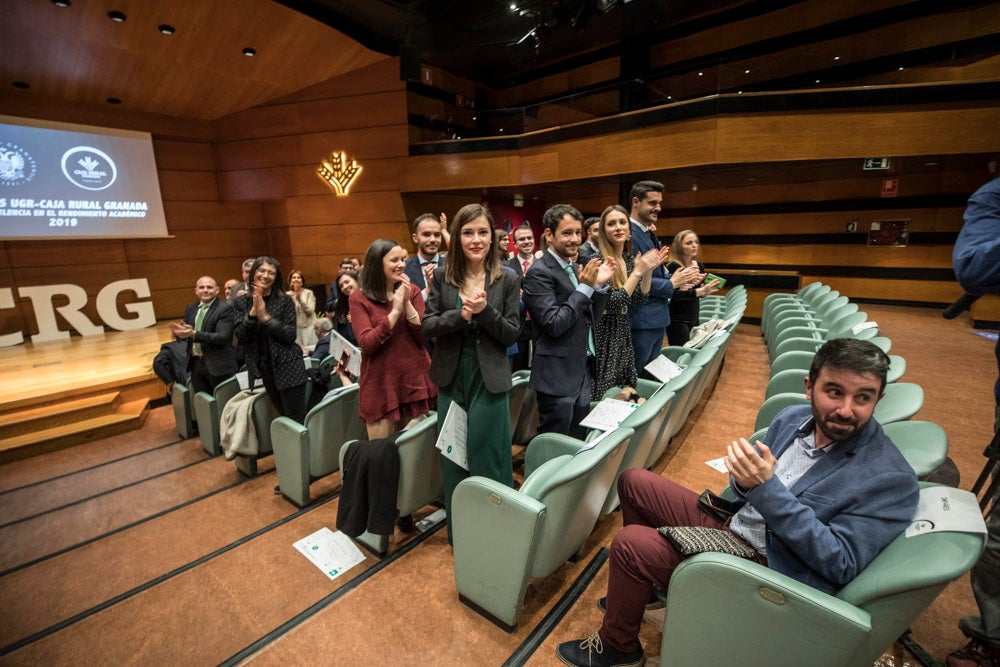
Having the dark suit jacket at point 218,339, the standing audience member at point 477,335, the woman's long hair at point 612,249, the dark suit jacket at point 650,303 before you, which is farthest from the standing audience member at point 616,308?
the dark suit jacket at point 218,339

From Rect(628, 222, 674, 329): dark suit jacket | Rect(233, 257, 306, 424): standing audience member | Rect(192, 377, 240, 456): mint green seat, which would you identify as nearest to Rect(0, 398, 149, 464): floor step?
Rect(192, 377, 240, 456): mint green seat

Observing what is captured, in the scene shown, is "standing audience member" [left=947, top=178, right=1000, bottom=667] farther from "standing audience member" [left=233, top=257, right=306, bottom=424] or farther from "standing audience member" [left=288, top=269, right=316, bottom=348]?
"standing audience member" [left=288, top=269, right=316, bottom=348]

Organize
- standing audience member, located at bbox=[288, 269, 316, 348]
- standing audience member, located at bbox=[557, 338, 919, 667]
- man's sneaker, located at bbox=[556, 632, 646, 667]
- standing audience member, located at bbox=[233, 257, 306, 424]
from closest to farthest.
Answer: standing audience member, located at bbox=[557, 338, 919, 667], man's sneaker, located at bbox=[556, 632, 646, 667], standing audience member, located at bbox=[233, 257, 306, 424], standing audience member, located at bbox=[288, 269, 316, 348]

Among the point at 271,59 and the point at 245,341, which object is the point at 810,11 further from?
the point at 245,341

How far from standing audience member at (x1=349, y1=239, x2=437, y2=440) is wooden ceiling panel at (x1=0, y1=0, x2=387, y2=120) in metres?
4.98

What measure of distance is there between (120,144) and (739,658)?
31.5ft

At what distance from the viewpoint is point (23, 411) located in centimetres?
381

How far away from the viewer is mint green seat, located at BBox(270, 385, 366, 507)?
7.59 feet

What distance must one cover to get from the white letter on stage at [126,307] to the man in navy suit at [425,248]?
662 centimetres

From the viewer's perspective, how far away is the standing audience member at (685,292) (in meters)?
3.44

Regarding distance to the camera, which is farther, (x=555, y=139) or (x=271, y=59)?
(x=555, y=139)

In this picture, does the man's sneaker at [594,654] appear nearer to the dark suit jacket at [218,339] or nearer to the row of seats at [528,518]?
the row of seats at [528,518]

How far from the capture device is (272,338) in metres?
2.55

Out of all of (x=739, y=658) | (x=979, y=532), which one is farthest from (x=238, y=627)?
(x=979, y=532)
